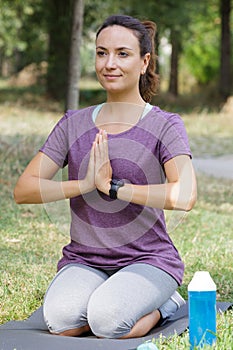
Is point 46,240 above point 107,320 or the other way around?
the other way around

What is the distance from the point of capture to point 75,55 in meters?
8.99

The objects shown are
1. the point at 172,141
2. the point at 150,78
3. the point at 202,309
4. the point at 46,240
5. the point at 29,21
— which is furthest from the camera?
the point at 29,21

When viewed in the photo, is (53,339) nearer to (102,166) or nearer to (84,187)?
(84,187)

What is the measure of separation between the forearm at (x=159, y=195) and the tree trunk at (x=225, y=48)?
15.4 m

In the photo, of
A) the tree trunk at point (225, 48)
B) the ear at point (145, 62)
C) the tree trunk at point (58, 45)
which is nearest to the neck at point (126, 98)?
the ear at point (145, 62)

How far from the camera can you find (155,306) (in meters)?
3.73

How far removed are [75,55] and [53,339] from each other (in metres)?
5.79

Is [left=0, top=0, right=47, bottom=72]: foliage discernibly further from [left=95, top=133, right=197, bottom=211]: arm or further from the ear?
[left=95, top=133, right=197, bottom=211]: arm

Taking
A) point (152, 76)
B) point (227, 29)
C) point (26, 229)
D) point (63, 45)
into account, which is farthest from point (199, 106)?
point (152, 76)

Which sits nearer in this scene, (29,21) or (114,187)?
(114,187)

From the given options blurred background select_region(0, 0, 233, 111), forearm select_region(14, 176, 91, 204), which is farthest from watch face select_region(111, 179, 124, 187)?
blurred background select_region(0, 0, 233, 111)

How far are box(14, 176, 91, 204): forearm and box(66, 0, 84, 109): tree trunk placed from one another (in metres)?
5.27

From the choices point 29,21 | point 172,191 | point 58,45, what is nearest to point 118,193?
point 172,191

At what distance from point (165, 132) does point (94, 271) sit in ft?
2.54
